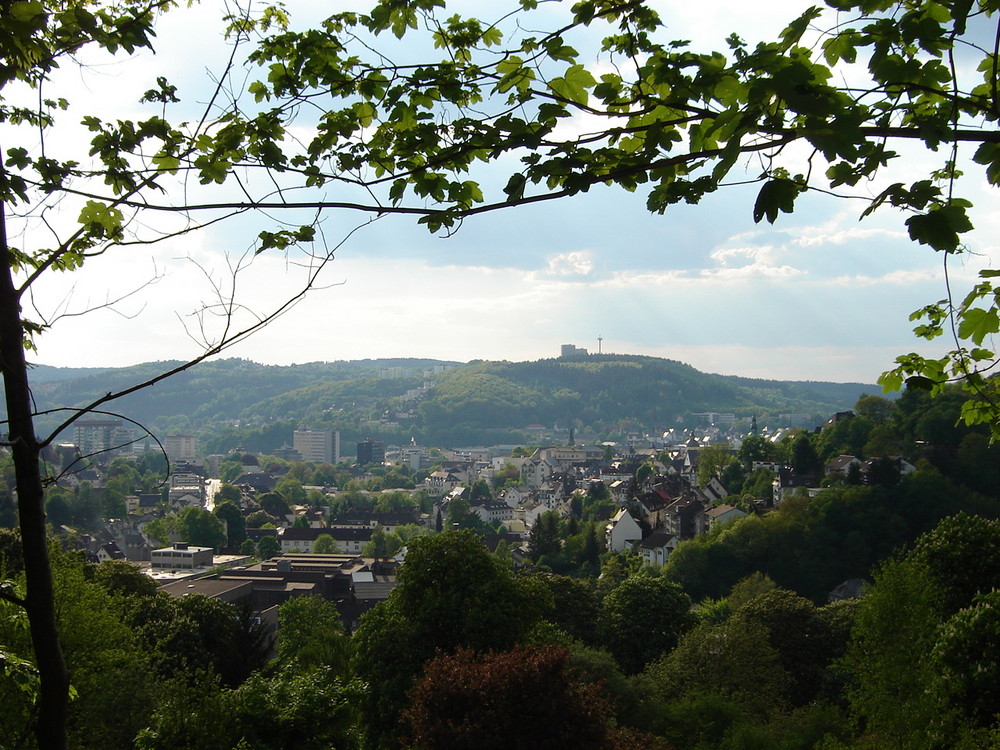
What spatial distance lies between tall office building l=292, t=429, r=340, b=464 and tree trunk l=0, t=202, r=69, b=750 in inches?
5638

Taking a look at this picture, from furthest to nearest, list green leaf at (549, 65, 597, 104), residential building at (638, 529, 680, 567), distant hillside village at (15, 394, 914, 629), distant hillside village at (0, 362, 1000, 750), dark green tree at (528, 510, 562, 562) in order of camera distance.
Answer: dark green tree at (528, 510, 562, 562) → residential building at (638, 529, 680, 567) → distant hillside village at (15, 394, 914, 629) → distant hillside village at (0, 362, 1000, 750) → green leaf at (549, 65, 597, 104)

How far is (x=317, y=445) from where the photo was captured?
144250mm

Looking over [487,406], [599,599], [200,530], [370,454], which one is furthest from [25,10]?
[487,406]

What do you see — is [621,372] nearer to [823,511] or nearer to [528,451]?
[528,451]

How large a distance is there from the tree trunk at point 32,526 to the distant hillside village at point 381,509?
147 inches

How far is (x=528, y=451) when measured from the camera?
4651 inches

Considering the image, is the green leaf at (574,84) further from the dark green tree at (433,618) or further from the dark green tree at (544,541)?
the dark green tree at (544,541)

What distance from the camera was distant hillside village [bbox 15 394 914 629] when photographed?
3569cm

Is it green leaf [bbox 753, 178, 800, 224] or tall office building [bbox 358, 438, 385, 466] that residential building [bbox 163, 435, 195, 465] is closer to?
tall office building [bbox 358, 438, 385, 466]

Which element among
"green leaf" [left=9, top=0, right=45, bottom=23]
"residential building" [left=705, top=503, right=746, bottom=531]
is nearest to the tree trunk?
"green leaf" [left=9, top=0, right=45, bottom=23]

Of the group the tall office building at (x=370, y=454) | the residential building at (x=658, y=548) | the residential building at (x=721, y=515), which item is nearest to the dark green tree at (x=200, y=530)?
the residential building at (x=658, y=548)

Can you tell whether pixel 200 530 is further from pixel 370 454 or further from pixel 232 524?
pixel 370 454

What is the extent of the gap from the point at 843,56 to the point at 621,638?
19.3 metres

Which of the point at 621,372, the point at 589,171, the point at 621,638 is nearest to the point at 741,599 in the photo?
the point at 621,638
